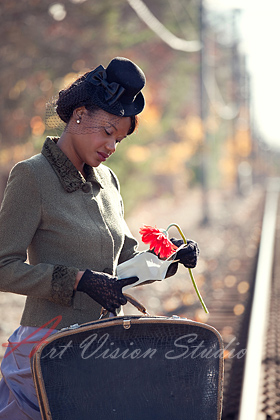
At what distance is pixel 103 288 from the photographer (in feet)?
6.70

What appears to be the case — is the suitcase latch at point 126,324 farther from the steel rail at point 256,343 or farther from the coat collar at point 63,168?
the steel rail at point 256,343

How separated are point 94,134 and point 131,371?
0.84 meters

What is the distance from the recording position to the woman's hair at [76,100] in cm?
219

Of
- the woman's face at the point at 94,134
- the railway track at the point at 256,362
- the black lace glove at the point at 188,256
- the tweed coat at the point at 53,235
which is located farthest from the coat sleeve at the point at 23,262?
the railway track at the point at 256,362

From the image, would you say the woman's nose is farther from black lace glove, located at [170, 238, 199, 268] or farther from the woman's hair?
black lace glove, located at [170, 238, 199, 268]

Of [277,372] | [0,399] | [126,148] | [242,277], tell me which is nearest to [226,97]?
[126,148]

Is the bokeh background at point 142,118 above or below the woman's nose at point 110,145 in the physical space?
below

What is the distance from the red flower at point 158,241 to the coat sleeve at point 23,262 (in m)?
0.29

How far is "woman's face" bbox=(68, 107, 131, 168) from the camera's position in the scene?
2.21 meters

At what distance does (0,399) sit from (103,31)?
39.4 feet

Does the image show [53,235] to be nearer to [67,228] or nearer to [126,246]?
[67,228]

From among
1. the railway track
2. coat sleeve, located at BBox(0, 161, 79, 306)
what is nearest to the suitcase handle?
coat sleeve, located at BBox(0, 161, 79, 306)

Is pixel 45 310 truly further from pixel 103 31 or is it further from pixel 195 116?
pixel 195 116

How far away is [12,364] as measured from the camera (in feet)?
7.22
